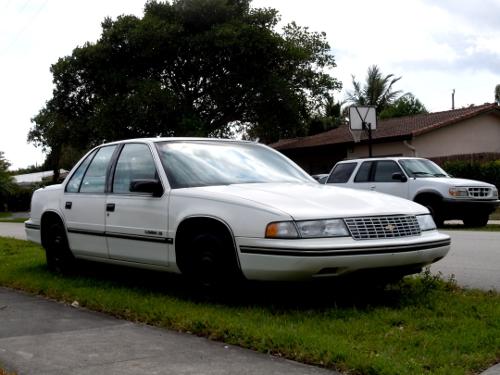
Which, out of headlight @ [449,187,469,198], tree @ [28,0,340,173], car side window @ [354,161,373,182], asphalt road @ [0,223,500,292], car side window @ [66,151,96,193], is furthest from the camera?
tree @ [28,0,340,173]

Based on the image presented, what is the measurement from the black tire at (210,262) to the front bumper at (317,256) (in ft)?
0.52

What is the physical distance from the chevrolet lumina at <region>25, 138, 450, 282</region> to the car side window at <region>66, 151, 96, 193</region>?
16 mm

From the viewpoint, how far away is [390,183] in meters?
15.1

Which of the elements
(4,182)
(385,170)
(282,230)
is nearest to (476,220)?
(385,170)

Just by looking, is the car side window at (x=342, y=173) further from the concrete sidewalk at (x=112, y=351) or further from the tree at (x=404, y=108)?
the tree at (x=404, y=108)

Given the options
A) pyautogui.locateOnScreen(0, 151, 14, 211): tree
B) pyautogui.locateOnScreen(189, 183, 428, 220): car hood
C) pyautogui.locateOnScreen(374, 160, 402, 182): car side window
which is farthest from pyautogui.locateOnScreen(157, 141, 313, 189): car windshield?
pyautogui.locateOnScreen(0, 151, 14, 211): tree

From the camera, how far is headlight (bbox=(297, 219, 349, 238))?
209 inches

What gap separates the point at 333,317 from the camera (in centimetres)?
531

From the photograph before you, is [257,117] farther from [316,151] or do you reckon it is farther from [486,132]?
[486,132]

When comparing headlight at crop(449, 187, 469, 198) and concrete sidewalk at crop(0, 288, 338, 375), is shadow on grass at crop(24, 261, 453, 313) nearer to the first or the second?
concrete sidewalk at crop(0, 288, 338, 375)

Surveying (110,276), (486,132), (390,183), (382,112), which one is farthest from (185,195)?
(382,112)

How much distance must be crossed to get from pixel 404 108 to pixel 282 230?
47641mm

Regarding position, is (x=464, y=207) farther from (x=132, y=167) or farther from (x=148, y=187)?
(x=148, y=187)

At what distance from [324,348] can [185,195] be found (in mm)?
2224
